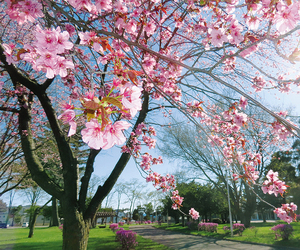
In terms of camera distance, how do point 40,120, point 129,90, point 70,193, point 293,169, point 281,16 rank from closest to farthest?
point 129,90 → point 281,16 → point 70,193 → point 40,120 → point 293,169

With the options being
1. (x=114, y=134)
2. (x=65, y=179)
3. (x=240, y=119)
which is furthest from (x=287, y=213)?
(x=65, y=179)

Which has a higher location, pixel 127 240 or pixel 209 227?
pixel 127 240

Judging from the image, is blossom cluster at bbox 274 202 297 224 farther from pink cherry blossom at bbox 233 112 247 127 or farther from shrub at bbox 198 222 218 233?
shrub at bbox 198 222 218 233

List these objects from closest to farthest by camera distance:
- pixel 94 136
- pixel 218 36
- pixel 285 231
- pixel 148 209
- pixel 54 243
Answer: pixel 94 136 < pixel 218 36 < pixel 285 231 < pixel 54 243 < pixel 148 209

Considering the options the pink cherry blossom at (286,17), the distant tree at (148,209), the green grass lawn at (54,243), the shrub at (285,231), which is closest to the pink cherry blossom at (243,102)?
the pink cherry blossom at (286,17)

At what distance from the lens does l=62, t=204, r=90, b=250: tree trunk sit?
10.2 feet

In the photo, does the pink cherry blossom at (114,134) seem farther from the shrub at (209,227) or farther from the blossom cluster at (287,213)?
the shrub at (209,227)

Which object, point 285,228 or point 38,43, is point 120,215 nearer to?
point 285,228

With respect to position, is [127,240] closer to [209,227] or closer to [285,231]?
[285,231]

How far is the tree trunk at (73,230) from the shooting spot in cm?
310

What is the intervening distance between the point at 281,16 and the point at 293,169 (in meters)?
21.5

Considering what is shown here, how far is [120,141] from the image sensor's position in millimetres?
1001

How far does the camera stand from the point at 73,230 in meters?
3.16

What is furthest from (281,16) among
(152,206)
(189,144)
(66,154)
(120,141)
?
(152,206)
